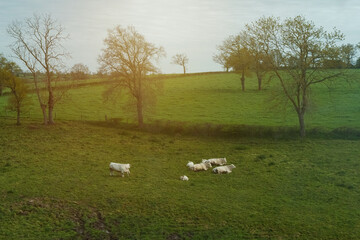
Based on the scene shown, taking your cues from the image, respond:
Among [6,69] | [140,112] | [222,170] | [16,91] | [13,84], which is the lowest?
[222,170]

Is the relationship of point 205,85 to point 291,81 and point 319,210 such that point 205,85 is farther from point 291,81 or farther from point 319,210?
point 319,210

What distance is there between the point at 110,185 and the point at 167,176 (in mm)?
3991

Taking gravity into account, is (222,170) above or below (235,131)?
below

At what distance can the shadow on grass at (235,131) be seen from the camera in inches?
1383

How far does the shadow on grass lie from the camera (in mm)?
35125

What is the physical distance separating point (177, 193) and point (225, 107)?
3484 cm

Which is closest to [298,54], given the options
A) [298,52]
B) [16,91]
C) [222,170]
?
[298,52]

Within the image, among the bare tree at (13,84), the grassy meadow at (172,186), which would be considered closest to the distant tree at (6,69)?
the bare tree at (13,84)

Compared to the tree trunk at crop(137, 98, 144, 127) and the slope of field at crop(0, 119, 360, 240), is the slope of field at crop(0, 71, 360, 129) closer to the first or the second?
the tree trunk at crop(137, 98, 144, 127)

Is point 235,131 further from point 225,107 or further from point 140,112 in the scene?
point 225,107

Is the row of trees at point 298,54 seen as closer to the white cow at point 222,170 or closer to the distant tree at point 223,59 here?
the white cow at point 222,170

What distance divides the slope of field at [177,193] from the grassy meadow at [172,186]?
56 mm

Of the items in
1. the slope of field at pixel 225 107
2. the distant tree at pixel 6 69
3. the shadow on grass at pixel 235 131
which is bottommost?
the shadow on grass at pixel 235 131

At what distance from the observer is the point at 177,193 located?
18453mm
